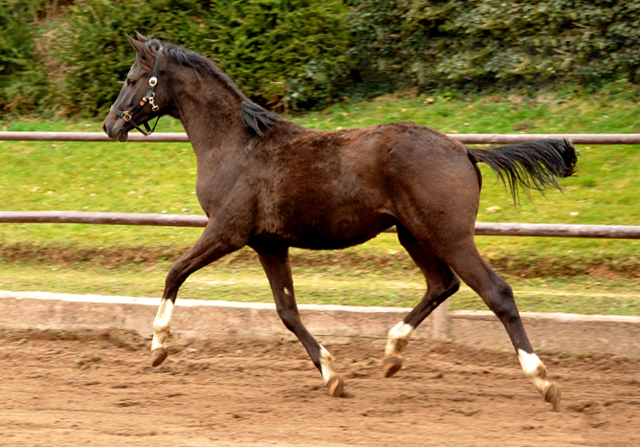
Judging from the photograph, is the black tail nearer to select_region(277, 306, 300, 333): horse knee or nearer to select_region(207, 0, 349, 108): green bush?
select_region(277, 306, 300, 333): horse knee

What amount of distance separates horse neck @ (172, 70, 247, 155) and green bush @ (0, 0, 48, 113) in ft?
23.9

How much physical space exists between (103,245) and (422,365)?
4038mm

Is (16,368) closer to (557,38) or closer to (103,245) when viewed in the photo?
(103,245)

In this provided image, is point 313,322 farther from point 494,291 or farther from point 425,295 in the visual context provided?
point 494,291

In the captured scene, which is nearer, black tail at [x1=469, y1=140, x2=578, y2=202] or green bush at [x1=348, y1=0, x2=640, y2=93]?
black tail at [x1=469, y1=140, x2=578, y2=202]

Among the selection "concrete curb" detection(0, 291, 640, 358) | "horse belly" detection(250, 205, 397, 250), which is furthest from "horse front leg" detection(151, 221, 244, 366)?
"concrete curb" detection(0, 291, 640, 358)

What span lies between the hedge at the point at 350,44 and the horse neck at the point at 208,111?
5322 millimetres

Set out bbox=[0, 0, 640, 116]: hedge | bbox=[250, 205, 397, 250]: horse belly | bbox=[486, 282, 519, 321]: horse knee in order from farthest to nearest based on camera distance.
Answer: bbox=[0, 0, 640, 116]: hedge → bbox=[250, 205, 397, 250]: horse belly → bbox=[486, 282, 519, 321]: horse knee

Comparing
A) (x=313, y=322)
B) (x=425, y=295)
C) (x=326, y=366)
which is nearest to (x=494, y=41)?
(x=313, y=322)

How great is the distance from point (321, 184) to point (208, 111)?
107cm

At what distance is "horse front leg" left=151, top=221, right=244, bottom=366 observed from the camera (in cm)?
446

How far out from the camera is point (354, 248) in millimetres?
7082

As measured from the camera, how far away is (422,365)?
4.86 meters

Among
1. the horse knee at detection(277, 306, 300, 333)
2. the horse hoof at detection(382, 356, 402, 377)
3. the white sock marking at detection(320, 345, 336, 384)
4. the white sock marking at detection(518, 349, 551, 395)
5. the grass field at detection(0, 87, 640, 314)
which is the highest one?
the white sock marking at detection(518, 349, 551, 395)
